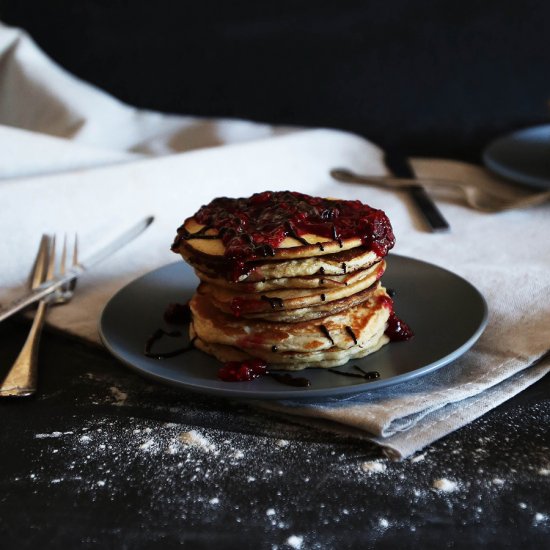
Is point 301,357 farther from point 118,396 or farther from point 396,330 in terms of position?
point 118,396

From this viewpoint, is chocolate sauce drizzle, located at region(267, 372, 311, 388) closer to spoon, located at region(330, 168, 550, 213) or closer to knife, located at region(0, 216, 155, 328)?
knife, located at region(0, 216, 155, 328)

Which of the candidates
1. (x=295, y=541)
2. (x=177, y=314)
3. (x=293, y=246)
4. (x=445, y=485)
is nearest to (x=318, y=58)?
(x=177, y=314)

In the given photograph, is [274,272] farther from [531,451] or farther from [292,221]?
[531,451]

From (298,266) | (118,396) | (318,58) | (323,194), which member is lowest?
(323,194)

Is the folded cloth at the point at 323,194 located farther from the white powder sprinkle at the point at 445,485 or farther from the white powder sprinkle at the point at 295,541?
the white powder sprinkle at the point at 295,541

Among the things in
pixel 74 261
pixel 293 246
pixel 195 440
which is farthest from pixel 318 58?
pixel 195 440

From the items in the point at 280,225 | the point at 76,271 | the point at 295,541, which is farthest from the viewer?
the point at 76,271

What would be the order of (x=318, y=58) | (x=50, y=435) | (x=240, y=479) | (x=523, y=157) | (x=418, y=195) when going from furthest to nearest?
(x=318, y=58) → (x=523, y=157) → (x=418, y=195) → (x=50, y=435) → (x=240, y=479)

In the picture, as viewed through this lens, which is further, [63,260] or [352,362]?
[63,260]

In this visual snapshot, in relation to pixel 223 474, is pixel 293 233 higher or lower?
higher
